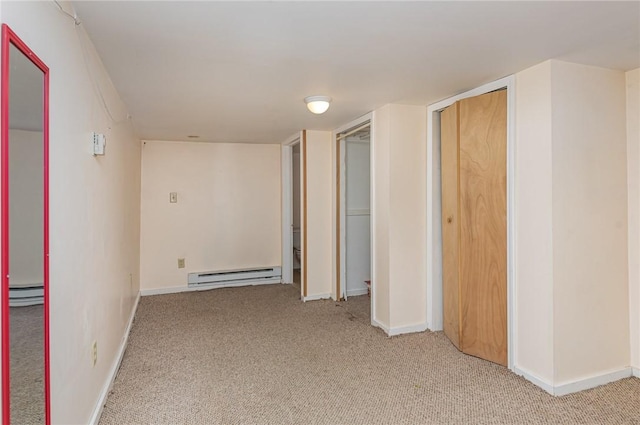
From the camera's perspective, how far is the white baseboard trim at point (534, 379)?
2238 millimetres

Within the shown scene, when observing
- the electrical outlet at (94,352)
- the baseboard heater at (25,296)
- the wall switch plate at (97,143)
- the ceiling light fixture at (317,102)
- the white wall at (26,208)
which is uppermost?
the ceiling light fixture at (317,102)

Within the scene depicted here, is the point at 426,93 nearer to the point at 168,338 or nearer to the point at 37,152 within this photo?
the point at 37,152

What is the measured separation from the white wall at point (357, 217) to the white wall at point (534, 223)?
88.8 inches

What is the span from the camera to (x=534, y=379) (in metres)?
2.34

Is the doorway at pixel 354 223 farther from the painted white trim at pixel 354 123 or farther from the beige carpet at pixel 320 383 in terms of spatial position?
the beige carpet at pixel 320 383

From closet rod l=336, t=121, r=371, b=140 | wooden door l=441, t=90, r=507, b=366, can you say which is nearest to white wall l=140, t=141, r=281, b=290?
closet rod l=336, t=121, r=371, b=140

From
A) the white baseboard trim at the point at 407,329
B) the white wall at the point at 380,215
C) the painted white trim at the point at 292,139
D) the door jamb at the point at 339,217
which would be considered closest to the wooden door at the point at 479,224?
the white baseboard trim at the point at 407,329

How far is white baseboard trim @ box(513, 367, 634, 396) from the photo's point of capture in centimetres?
223

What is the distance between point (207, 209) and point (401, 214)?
2869mm

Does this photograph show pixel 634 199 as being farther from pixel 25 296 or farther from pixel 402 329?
pixel 25 296

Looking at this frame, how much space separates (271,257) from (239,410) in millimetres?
3272

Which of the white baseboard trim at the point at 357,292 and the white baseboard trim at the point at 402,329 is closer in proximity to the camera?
the white baseboard trim at the point at 402,329

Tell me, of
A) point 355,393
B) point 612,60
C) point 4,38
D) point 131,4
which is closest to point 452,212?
point 612,60

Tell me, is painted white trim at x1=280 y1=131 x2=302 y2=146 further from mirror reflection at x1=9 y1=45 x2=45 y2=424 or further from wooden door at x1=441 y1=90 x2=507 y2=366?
mirror reflection at x1=9 y1=45 x2=45 y2=424
